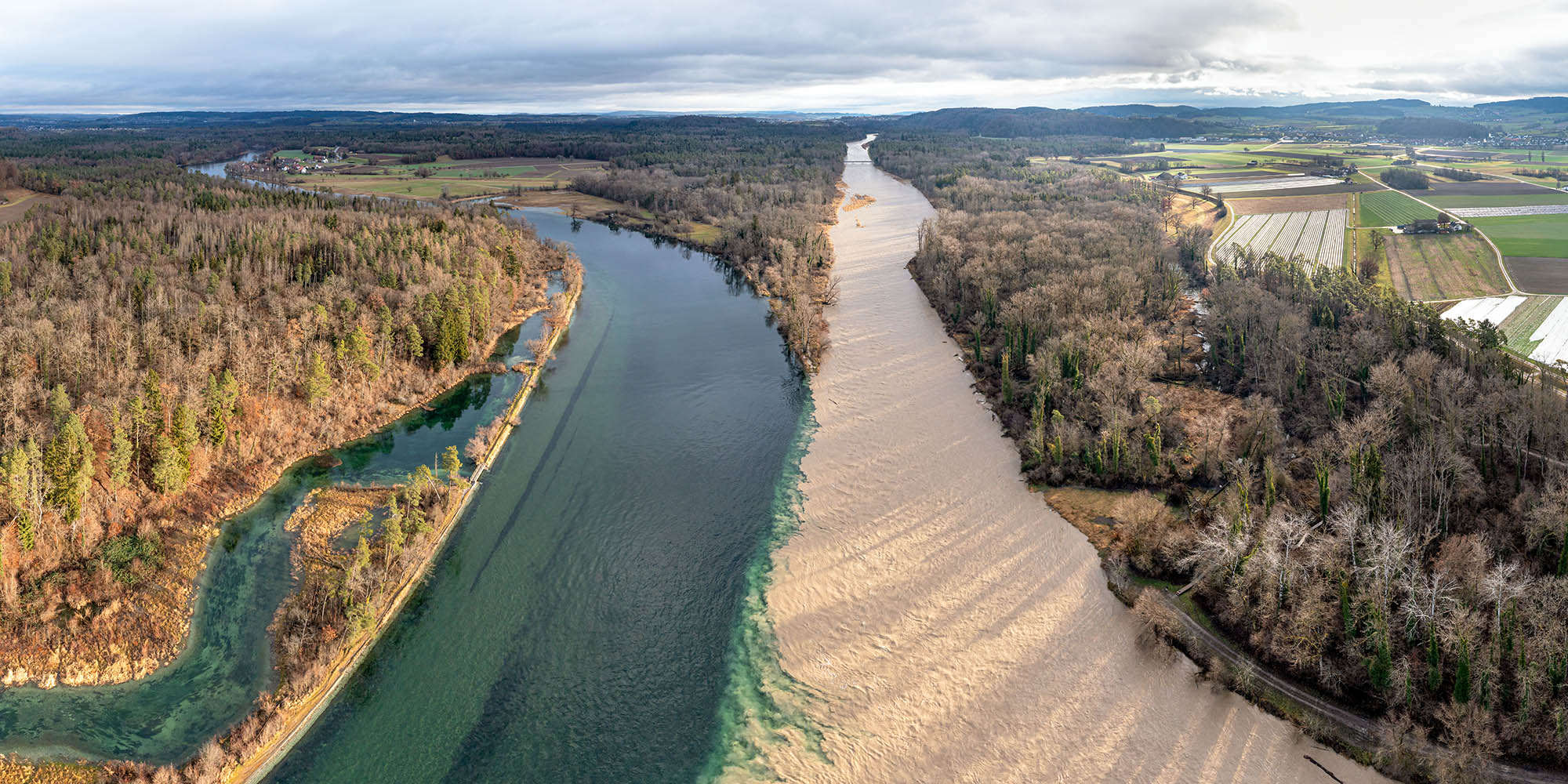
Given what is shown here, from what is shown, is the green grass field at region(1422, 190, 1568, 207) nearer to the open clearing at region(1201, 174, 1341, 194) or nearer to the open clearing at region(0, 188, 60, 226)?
the open clearing at region(1201, 174, 1341, 194)

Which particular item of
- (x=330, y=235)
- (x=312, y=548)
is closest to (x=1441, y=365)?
(x=312, y=548)

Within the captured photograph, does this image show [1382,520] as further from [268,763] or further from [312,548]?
[312,548]

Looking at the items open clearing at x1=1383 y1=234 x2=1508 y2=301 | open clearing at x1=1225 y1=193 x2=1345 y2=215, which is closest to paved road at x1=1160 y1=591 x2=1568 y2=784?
open clearing at x1=1383 y1=234 x2=1508 y2=301

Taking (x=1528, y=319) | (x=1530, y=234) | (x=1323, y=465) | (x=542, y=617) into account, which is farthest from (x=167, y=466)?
(x=1530, y=234)

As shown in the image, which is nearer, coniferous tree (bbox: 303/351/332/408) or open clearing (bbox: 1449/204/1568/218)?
coniferous tree (bbox: 303/351/332/408)

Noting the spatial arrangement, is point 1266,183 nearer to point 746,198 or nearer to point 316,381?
point 746,198

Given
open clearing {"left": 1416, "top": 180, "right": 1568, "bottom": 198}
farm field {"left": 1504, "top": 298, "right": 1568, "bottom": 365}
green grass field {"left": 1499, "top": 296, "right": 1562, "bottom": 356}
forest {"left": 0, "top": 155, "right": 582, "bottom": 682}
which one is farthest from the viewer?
open clearing {"left": 1416, "top": 180, "right": 1568, "bottom": 198}
